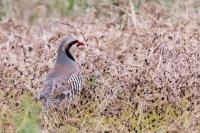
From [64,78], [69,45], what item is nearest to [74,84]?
[64,78]

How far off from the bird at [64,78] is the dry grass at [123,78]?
110 millimetres

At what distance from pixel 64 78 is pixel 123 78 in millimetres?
475

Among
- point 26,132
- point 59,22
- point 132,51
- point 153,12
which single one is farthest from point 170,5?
point 26,132

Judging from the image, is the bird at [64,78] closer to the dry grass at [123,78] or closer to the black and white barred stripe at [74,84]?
the black and white barred stripe at [74,84]

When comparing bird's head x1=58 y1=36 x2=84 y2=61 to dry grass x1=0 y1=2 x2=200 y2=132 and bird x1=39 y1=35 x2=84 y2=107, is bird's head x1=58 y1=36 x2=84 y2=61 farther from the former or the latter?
dry grass x1=0 y1=2 x2=200 y2=132

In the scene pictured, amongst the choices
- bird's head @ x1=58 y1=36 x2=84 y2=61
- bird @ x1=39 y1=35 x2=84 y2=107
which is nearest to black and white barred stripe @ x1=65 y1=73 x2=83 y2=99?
bird @ x1=39 y1=35 x2=84 y2=107

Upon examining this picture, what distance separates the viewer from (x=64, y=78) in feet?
24.8

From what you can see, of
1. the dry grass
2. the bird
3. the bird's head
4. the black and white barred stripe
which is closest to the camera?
the dry grass

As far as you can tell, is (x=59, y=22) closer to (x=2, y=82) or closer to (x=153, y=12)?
(x=153, y=12)

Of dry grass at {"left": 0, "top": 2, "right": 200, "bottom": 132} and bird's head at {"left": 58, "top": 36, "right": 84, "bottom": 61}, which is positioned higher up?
bird's head at {"left": 58, "top": 36, "right": 84, "bottom": 61}

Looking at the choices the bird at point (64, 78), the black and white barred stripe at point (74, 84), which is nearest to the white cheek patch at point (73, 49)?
the bird at point (64, 78)

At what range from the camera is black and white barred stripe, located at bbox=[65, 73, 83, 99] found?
743 centimetres

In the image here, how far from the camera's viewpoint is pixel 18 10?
1148 cm

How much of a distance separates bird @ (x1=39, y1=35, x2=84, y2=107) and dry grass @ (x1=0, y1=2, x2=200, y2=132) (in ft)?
0.36
